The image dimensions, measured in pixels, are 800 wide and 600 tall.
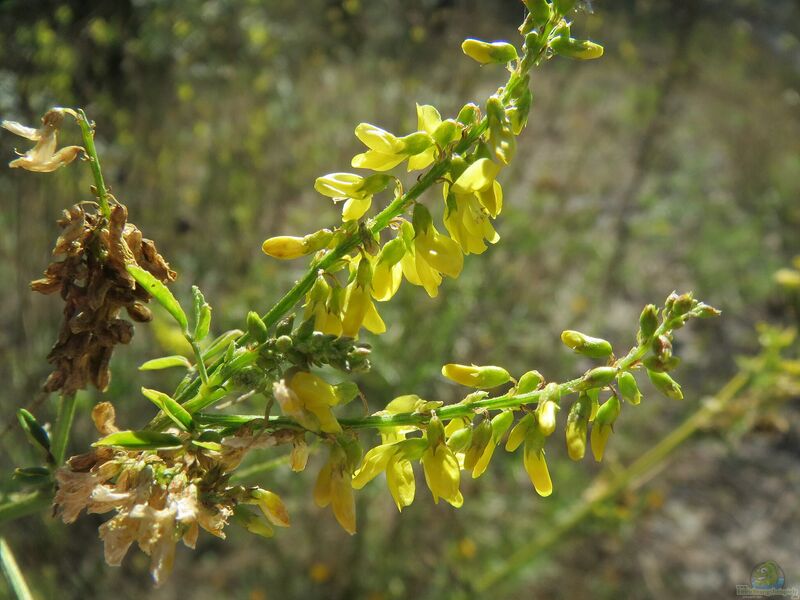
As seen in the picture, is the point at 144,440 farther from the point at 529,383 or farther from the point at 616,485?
the point at 616,485

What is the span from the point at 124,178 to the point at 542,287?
226 centimetres

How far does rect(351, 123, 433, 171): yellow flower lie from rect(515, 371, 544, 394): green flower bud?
0.32 m

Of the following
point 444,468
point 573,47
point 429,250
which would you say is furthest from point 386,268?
point 573,47

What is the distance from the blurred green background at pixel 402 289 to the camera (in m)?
2.64

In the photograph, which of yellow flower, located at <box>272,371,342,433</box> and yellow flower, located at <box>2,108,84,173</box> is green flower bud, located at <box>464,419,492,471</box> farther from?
yellow flower, located at <box>2,108,84,173</box>

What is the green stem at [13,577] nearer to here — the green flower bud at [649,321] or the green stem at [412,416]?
the green stem at [412,416]

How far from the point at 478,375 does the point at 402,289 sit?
2.03 m

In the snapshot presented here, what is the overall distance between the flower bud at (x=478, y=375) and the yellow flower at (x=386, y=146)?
274mm

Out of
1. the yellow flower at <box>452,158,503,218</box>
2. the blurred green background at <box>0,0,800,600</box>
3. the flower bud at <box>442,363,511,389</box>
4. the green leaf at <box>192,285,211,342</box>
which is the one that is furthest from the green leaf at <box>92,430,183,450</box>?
the blurred green background at <box>0,0,800,600</box>

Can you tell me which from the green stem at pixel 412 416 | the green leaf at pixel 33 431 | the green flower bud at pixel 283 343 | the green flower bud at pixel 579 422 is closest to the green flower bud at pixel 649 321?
the green stem at pixel 412 416

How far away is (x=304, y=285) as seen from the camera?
0.86 m

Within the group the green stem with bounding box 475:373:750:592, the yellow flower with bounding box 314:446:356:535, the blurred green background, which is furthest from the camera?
the blurred green background

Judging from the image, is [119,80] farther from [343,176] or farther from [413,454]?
[413,454]

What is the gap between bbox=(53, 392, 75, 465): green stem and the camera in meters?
0.97
